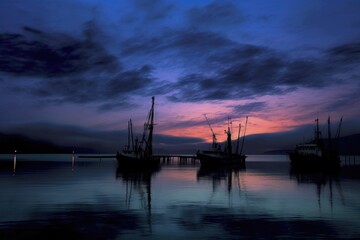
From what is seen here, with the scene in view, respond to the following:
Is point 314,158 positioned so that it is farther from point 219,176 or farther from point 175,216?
point 175,216

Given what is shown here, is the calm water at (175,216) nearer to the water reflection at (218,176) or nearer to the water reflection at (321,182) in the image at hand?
the water reflection at (321,182)

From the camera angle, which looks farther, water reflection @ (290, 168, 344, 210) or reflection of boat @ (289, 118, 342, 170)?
reflection of boat @ (289, 118, 342, 170)

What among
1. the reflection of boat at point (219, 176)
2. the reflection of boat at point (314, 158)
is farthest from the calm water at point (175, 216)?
the reflection of boat at point (314, 158)

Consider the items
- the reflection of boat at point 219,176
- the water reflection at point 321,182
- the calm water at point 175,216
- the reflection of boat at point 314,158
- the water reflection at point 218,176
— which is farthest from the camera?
the reflection of boat at point 314,158

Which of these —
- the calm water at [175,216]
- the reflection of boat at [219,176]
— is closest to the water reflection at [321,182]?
the calm water at [175,216]

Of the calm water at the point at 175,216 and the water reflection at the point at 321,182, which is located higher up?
the calm water at the point at 175,216

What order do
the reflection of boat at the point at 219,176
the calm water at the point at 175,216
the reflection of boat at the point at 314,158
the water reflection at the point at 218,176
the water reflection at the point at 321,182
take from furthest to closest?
1. the reflection of boat at the point at 314,158
2. the reflection of boat at the point at 219,176
3. the water reflection at the point at 218,176
4. the water reflection at the point at 321,182
5. the calm water at the point at 175,216

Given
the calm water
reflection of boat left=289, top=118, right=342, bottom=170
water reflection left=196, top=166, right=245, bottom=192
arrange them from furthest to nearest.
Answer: reflection of boat left=289, top=118, right=342, bottom=170 < water reflection left=196, top=166, right=245, bottom=192 < the calm water

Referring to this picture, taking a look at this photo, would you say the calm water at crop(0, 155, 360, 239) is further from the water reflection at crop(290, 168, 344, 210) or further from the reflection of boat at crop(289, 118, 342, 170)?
the reflection of boat at crop(289, 118, 342, 170)

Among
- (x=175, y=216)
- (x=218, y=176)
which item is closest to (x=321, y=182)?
(x=218, y=176)

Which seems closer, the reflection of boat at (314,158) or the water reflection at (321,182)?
the water reflection at (321,182)

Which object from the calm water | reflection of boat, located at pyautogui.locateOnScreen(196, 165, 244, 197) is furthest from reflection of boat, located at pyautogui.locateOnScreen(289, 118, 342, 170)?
the calm water

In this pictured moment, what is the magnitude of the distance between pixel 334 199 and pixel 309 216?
10535 millimetres

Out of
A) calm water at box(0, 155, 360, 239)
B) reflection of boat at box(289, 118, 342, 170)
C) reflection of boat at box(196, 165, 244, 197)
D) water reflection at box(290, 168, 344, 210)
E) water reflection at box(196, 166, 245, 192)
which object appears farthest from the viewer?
reflection of boat at box(289, 118, 342, 170)
